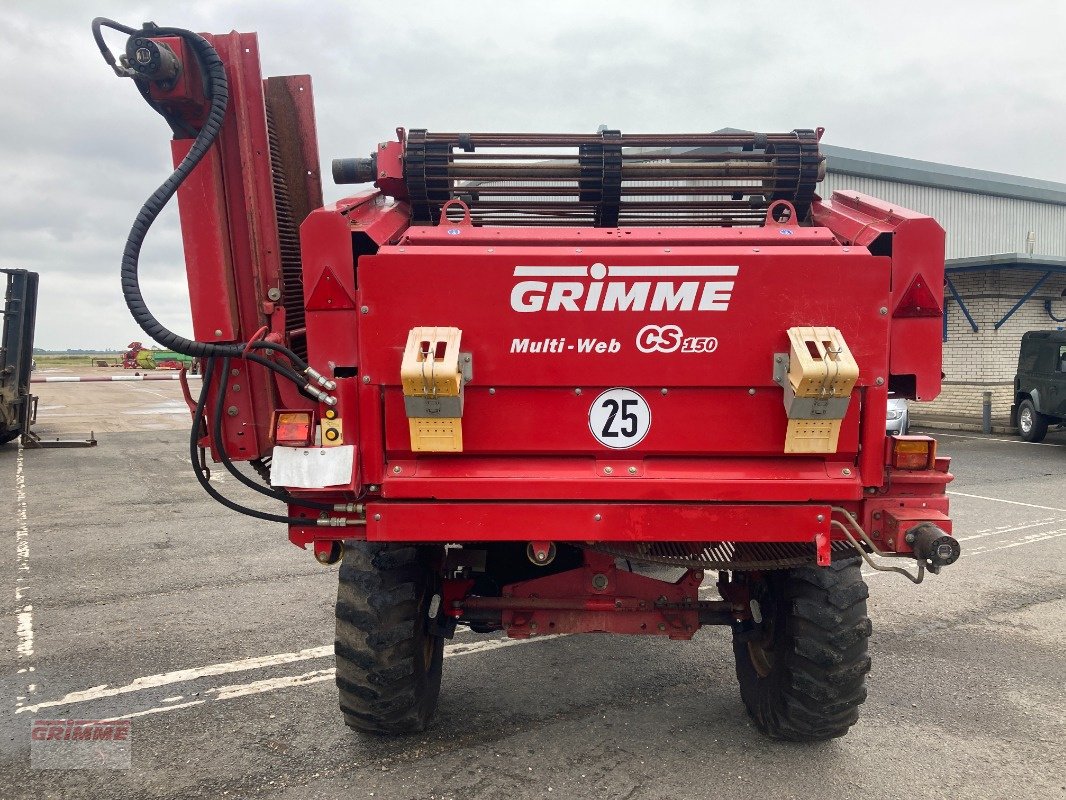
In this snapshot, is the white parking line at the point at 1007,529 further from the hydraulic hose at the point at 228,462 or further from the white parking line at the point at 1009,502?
the hydraulic hose at the point at 228,462

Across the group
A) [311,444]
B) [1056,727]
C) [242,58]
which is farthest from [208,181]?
[1056,727]

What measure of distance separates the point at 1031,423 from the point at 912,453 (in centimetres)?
1347

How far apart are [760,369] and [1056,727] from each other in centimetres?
241

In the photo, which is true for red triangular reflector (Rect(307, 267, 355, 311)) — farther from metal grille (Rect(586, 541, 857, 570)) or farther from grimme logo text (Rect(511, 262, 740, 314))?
metal grille (Rect(586, 541, 857, 570))

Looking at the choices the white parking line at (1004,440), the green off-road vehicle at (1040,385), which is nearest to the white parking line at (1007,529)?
the green off-road vehicle at (1040,385)

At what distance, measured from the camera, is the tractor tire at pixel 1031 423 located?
13.6m

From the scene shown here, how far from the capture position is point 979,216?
65.6 ft

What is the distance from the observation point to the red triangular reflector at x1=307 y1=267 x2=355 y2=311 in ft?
9.22

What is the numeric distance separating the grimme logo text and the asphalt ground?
1.91m

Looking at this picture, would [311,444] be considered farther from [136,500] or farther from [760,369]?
[136,500]

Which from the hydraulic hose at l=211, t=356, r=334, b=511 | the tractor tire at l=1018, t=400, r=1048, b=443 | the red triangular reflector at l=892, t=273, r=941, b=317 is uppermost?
the red triangular reflector at l=892, t=273, r=941, b=317

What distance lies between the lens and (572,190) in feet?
11.3

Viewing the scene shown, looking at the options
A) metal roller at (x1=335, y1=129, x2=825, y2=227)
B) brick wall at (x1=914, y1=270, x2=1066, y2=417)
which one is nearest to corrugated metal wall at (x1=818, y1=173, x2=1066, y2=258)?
brick wall at (x1=914, y1=270, x2=1066, y2=417)

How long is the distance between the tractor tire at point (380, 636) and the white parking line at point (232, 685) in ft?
2.85
